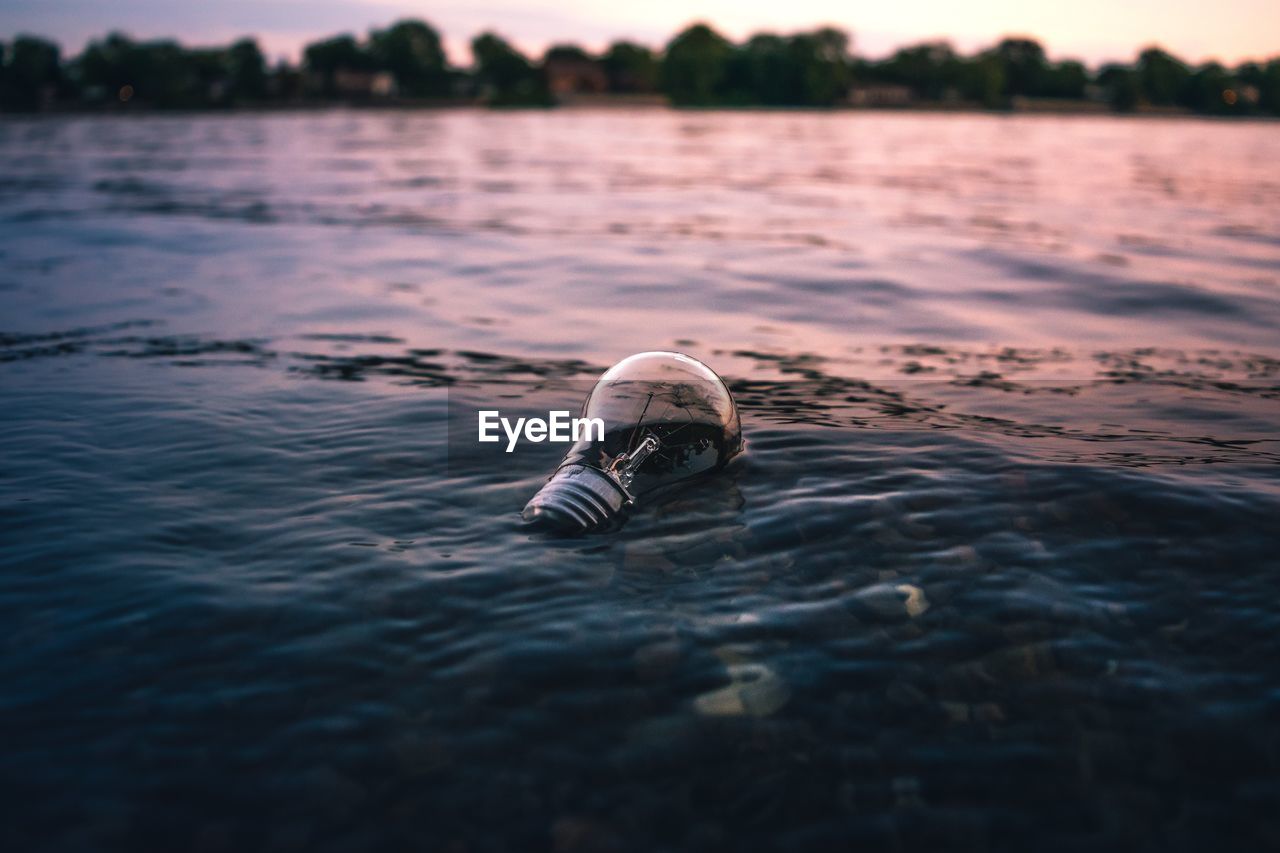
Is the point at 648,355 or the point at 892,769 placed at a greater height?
the point at 648,355

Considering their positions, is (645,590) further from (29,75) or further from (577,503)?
(29,75)

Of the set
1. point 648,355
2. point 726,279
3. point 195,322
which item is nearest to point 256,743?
point 648,355

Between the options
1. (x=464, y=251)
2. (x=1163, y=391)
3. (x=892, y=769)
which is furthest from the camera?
(x=464, y=251)

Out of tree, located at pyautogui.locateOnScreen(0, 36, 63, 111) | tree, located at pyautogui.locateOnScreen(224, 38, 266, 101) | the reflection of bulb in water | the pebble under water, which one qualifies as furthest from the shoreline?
the reflection of bulb in water

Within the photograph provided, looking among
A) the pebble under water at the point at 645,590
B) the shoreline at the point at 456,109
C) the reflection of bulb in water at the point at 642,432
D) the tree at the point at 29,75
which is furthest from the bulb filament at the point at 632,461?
the tree at the point at 29,75

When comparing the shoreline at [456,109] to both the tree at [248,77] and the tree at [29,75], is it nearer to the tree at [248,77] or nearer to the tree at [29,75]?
the tree at [248,77]

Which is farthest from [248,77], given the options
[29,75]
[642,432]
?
[642,432]

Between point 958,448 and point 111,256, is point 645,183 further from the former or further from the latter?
point 958,448
